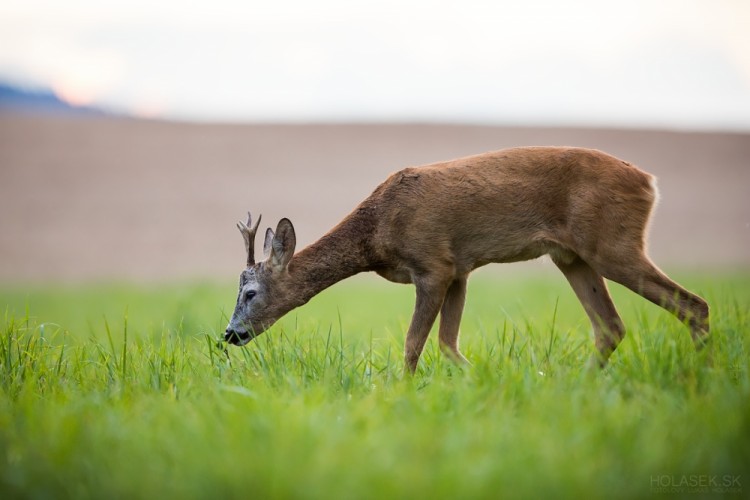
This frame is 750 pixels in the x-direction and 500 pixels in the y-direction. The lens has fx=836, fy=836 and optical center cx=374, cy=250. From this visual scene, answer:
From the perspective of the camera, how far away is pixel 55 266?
2662 centimetres

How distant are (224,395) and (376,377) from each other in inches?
51.7

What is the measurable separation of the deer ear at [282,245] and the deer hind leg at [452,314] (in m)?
1.36

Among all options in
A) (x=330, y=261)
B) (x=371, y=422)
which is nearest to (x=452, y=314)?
(x=330, y=261)

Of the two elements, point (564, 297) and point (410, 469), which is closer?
point (410, 469)

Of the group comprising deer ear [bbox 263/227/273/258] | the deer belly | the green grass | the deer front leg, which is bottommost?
the green grass

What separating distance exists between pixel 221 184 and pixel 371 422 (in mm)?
31668

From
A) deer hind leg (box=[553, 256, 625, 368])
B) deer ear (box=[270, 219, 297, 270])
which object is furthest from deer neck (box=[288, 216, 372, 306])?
deer hind leg (box=[553, 256, 625, 368])

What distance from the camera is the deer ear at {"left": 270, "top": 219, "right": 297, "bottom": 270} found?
674cm

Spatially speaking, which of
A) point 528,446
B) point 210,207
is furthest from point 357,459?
point 210,207

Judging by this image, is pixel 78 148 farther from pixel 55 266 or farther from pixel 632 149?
pixel 632 149

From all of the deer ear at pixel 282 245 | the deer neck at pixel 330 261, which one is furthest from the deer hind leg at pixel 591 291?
the deer ear at pixel 282 245

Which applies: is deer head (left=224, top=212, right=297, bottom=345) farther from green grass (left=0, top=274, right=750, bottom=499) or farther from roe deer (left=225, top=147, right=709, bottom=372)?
green grass (left=0, top=274, right=750, bottom=499)

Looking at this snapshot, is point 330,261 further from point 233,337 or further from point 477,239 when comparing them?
point 477,239

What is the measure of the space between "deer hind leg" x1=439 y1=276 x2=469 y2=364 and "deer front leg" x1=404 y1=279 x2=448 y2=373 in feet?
0.93
